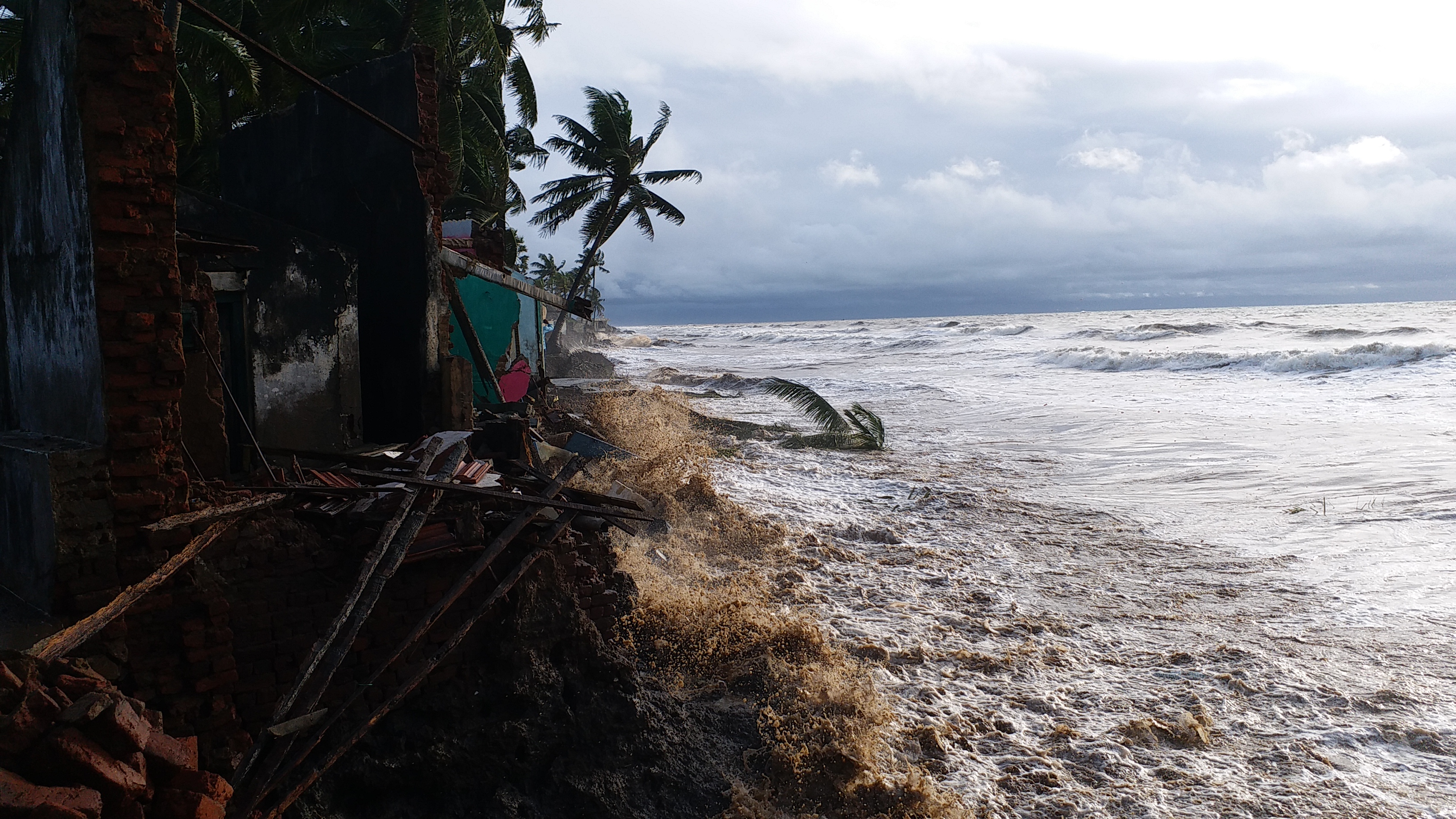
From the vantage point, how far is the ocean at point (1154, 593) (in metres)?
5.36

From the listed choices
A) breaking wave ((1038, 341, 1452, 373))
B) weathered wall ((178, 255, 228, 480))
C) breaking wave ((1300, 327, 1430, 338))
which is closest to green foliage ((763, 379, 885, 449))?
weathered wall ((178, 255, 228, 480))

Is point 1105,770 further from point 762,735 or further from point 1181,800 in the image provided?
point 762,735

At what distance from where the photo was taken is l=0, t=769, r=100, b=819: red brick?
2633 mm

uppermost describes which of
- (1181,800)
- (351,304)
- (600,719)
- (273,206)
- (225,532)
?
(273,206)

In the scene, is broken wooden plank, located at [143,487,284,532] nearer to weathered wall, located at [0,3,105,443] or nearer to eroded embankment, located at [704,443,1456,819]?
weathered wall, located at [0,3,105,443]

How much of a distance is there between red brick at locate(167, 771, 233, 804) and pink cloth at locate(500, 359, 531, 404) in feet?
30.5

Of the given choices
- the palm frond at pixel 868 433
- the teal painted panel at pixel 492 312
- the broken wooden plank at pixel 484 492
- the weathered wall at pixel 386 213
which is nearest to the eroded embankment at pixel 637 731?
the broken wooden plank at pixel 484 492

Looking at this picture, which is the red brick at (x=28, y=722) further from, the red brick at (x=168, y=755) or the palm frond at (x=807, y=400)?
the palm frond at (x=807, y=400)

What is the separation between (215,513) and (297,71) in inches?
129

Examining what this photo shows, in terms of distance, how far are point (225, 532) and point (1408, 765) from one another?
7.41 m

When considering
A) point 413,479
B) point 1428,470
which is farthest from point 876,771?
point 1428,470

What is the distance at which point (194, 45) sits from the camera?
13.3m

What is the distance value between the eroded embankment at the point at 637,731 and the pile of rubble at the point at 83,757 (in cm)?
111

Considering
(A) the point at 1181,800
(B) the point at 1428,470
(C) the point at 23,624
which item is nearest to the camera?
(C) the point at 23,624
